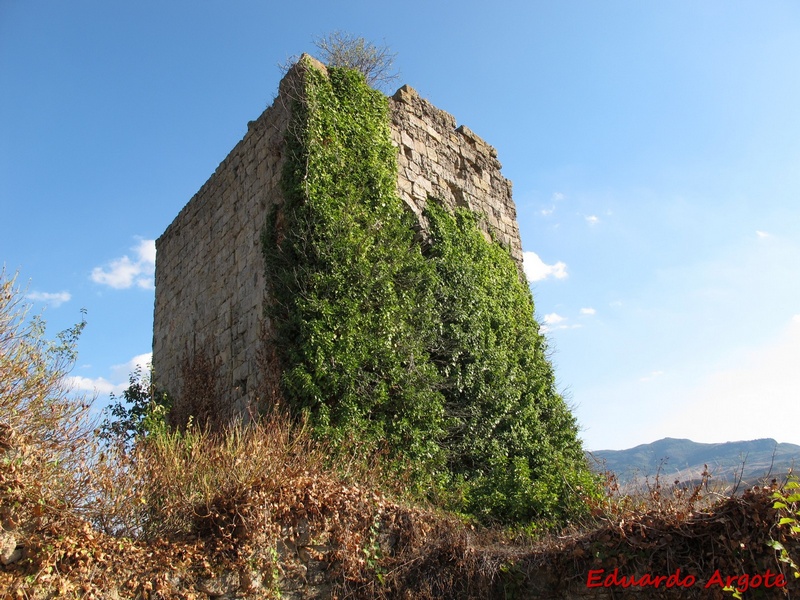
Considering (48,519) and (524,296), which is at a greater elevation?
(524,296)

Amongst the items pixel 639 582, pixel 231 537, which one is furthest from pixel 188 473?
pixel 639 582

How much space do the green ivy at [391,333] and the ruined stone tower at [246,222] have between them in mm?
495

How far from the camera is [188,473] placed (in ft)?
14.8

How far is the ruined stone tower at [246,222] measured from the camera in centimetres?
785

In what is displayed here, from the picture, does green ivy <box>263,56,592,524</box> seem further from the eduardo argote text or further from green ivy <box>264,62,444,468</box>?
the eduardo argote text

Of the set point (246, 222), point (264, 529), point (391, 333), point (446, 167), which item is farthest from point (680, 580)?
point (446, 167)

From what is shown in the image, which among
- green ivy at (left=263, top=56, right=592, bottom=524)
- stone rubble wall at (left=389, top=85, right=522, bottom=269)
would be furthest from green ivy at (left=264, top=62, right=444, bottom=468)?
stone rubble wall at (left=389, top=85, right=522, bottom=269)

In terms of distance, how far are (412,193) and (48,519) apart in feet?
20.9

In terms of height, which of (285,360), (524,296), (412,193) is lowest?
(285,360)

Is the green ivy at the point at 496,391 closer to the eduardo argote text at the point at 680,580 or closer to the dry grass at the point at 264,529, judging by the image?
the dry grass at the point at 264,529

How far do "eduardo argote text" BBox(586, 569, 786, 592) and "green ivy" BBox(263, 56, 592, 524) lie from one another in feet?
4.74

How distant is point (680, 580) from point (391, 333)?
382 cm

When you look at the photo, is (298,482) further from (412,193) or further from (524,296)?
(524,296)

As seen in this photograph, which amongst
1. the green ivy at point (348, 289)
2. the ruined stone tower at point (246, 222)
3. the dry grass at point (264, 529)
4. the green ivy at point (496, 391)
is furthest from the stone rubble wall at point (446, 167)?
Result: the dry grass at point (264, 529)
